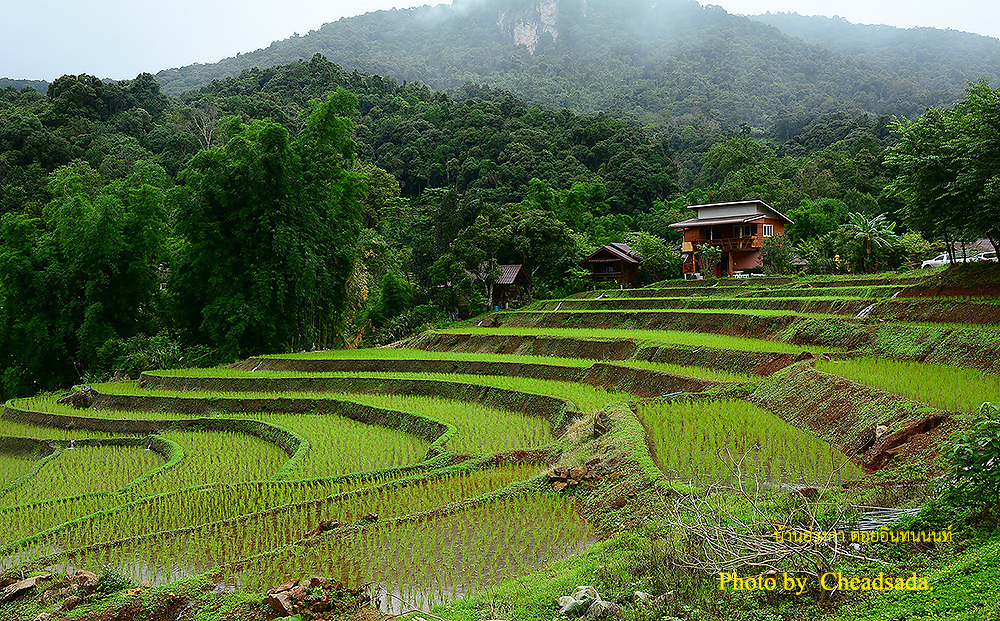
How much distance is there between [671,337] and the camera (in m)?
17.6

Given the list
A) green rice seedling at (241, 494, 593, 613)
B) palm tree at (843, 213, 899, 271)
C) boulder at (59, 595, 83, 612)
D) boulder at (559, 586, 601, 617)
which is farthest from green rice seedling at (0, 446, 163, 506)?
palm tree at (843, 213, 899, 271)

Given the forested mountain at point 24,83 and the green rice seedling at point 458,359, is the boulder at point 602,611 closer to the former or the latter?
the green rice seedling at point 458,359

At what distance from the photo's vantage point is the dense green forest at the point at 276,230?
24.0m

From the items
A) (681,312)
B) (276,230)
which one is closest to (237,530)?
(681,312)

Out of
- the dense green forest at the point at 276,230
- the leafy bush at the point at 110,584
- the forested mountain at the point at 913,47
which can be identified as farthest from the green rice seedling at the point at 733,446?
the forested mountain at the point at 913,47

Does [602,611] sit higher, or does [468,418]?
[602,611]

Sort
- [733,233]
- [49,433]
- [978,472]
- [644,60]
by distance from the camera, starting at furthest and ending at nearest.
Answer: [644,60] < [733,233] < [49,433] < [978,472]

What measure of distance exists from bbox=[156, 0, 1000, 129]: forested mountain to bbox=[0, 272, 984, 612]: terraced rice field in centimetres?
7581

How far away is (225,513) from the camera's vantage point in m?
8.58

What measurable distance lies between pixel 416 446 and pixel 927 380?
7.94 meters

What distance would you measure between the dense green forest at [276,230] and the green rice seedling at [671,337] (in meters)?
4.44

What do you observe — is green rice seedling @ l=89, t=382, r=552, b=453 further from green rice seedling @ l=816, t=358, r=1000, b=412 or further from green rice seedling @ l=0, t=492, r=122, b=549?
green rice seedling @ l=0, t=492, r=122, b=549

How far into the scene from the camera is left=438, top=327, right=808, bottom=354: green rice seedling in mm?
14630

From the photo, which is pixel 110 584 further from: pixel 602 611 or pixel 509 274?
pixel 509 274
